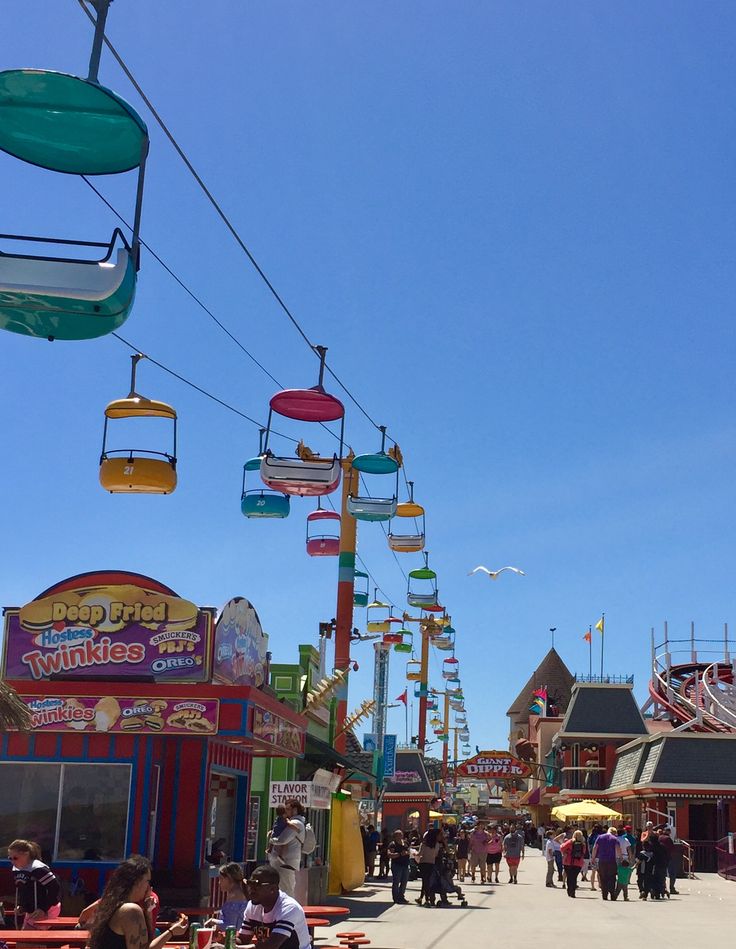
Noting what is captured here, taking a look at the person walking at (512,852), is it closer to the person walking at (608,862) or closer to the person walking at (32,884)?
the person walking at (608,862)

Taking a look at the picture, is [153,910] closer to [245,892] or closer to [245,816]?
[245,892]

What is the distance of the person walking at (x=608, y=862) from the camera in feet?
83.8

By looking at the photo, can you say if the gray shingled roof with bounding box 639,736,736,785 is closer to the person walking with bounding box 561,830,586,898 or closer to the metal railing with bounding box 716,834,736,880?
the metal railing with bounding box 716,834,736,880

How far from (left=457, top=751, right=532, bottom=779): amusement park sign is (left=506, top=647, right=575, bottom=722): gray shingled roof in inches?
1186

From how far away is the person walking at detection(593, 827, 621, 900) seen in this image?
25.5 m

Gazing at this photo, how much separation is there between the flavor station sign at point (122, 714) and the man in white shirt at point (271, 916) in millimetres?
8185

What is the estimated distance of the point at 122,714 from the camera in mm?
16781

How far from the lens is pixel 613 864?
84.5ft

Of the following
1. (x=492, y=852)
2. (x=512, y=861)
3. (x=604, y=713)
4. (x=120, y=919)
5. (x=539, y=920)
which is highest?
(x=604, y=713)

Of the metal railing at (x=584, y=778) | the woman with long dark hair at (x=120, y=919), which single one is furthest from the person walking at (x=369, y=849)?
the metal railing at (x=584, y=778)

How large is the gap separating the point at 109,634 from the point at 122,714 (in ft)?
4.08

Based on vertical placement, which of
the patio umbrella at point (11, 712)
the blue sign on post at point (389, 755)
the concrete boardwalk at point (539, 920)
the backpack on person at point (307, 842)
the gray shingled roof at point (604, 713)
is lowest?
the concrete boardwalk at point (539, 920)

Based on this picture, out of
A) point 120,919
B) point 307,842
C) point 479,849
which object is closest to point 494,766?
point 479,849

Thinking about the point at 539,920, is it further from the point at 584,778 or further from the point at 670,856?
the point at 584,778
